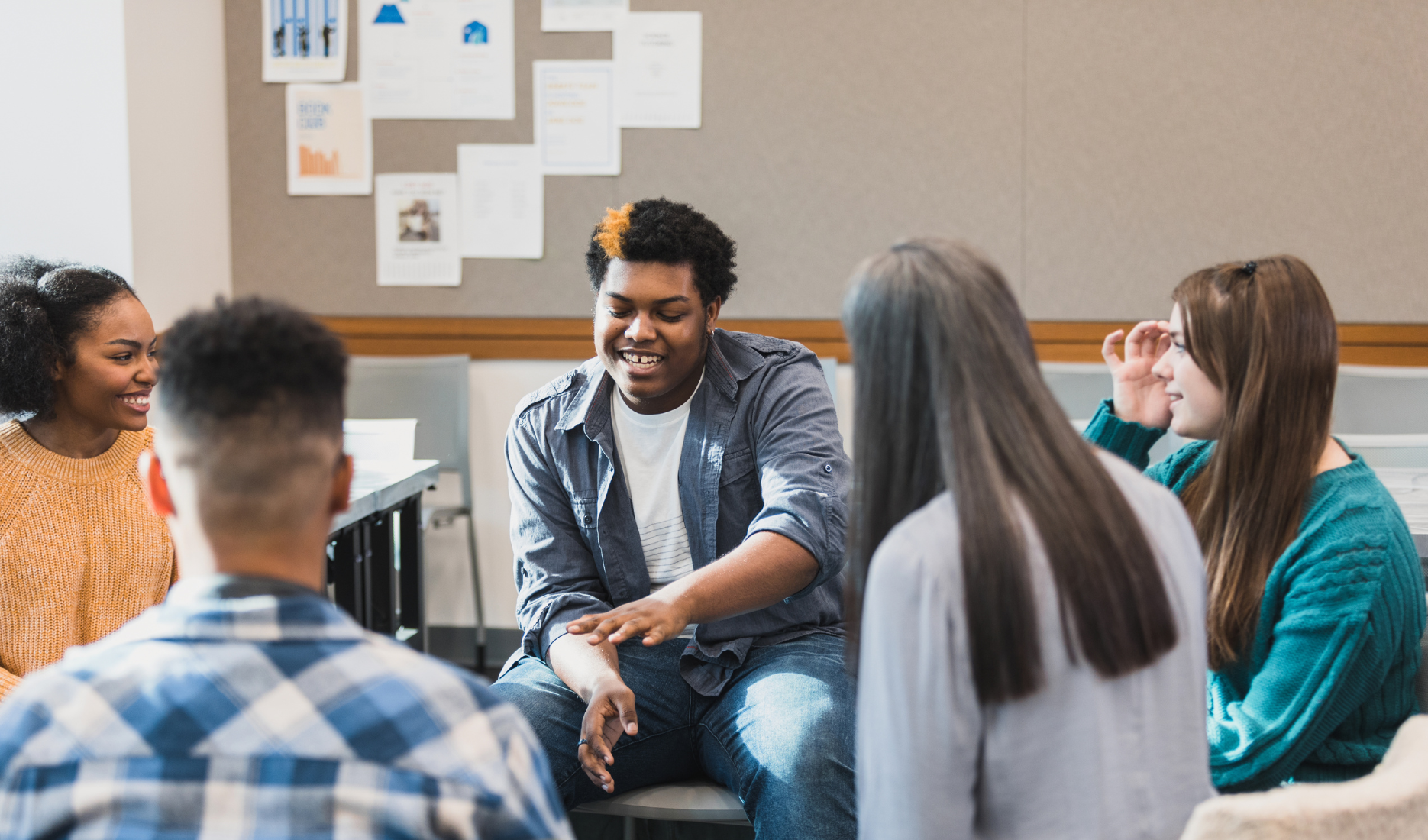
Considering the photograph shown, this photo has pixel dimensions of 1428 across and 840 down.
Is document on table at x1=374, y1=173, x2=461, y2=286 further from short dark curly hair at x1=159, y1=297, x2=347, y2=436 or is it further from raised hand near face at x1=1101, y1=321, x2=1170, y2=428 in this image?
short dark curly hair at x1=159, y1=297, x2=347, y2=436

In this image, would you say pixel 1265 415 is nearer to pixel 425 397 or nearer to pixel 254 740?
pixel 254 740

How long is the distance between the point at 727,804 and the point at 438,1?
276 cm

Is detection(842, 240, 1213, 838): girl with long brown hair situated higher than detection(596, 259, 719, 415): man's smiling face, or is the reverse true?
detection(596, 259, 719, 415): man's smiling face

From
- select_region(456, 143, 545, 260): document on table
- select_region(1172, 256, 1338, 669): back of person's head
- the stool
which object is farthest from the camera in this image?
select_region(456, 143, 545, 260): document on table

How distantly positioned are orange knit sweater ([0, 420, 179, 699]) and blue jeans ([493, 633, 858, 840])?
54cm

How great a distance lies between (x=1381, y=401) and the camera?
10.2 feet

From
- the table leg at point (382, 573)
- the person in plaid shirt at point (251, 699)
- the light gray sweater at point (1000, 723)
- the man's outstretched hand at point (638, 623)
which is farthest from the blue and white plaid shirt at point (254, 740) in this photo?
the table leg at point (382, 573)

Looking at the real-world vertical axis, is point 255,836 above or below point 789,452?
below

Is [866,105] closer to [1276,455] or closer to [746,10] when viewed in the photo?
[746,10]

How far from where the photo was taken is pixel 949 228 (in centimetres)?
337

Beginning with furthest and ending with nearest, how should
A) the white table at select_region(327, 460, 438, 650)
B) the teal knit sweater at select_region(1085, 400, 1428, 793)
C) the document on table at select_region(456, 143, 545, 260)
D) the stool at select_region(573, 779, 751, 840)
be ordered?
the document on table at select_region(456, 143, 545, 260), the white table at select_region(327, 460, 438, 650), the stool at select_region(573, 779, 751, 840), the teal knit sweater at select_region(1085, 400, 1428, 793)

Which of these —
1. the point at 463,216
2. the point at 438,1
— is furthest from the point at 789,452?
the point at 438,1

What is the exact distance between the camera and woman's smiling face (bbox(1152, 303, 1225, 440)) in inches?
56.1

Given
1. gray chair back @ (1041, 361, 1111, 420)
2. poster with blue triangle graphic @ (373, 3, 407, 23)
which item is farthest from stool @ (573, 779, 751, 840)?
poster with blue triangle graphic @ (373, 3, 407, 23)
